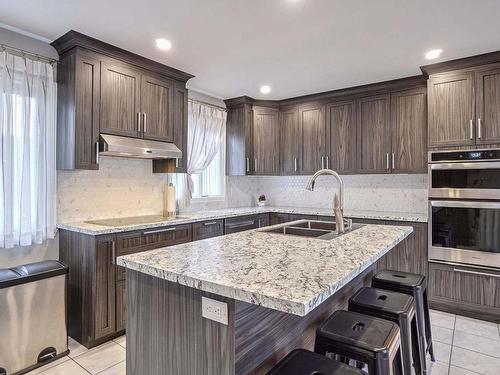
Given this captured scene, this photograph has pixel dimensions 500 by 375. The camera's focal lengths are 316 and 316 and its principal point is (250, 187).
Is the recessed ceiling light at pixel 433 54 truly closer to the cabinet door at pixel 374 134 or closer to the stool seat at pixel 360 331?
the cabinet door at pixel 374 134

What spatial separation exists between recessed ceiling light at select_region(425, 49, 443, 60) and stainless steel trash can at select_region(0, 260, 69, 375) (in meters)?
3.77

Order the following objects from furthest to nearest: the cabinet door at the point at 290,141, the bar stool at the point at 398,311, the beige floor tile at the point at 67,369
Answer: the cabinet door at the point at 290,141 → the beige floor tile at the point at 67,369 → the bar stool at the point at 398,311

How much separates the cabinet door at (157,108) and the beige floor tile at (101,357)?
76.8 inches

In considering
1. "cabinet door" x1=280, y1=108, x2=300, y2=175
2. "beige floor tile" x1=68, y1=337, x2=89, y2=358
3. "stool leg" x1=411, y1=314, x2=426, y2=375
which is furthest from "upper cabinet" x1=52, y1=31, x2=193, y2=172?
"stool leg" x1=411, y1=314, x2=426, y2=375

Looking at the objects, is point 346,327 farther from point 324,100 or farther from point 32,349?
point 324,100

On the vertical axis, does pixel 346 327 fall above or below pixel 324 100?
below

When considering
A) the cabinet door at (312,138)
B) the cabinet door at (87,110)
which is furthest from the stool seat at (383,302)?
the cabinet door at (312,138)

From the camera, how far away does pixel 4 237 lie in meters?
2.46

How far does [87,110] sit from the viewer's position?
278cm

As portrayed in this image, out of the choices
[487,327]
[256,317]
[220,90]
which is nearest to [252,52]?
[220,90]

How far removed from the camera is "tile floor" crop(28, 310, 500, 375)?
88.8 inches

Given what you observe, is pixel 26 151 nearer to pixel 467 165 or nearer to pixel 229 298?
pixel 229 298

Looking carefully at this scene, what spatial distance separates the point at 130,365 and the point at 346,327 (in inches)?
41.7

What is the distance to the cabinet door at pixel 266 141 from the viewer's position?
474 centimetres
